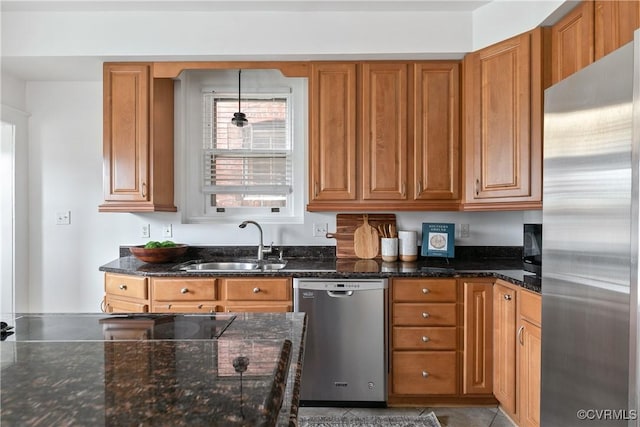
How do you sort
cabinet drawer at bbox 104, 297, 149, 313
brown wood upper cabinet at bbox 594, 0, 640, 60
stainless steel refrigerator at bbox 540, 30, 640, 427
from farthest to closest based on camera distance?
cabinet drawer at bbox 104, 297, 149, 313 < brown wood upper cabinet at bbox 594, 0, 640, 60 < stainless steel refrigerator at bbox 540, 30, 640, 427

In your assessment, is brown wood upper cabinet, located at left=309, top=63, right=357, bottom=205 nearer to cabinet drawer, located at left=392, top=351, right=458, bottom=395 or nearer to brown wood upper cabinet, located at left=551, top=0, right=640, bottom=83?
cabinet drawer, located at left=392, top=351, right=458, bottom=395

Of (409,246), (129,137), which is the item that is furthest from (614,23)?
(129,137)

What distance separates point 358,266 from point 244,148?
1393 millimetres

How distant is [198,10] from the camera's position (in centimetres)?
252

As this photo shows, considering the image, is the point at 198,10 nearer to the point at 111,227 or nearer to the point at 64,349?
the point at 111,227

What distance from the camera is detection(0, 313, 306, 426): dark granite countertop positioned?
0.51 meters

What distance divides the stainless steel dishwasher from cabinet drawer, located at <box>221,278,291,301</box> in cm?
9

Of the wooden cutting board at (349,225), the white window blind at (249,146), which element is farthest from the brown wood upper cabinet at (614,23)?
the white window blind at (249,146)

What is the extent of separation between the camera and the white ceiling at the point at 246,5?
243cm

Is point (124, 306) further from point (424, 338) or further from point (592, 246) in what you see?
point (592, 246)

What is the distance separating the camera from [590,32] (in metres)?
1.82

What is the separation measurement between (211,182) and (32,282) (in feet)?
5.52

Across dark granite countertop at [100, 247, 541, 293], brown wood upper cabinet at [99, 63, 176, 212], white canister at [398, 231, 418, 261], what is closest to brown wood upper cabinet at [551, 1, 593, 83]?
dark granite countertop at [100, 247, 541, 293]

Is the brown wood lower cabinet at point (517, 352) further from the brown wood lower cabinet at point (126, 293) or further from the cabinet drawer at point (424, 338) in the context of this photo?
the brown wood lower cabinet at point (126, 293)
